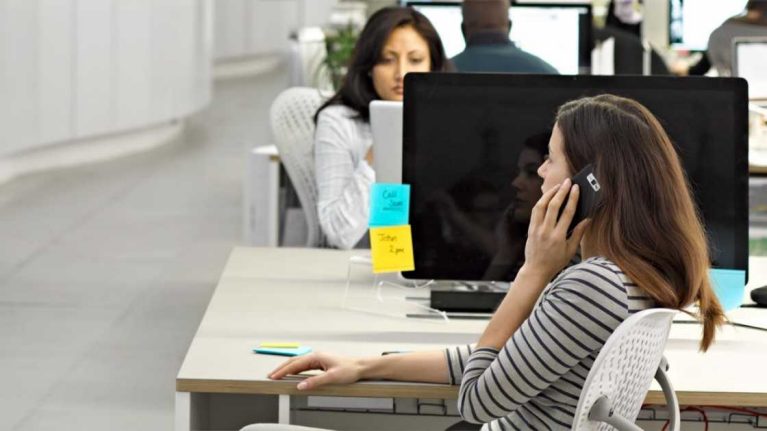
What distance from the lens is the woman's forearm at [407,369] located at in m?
2.23

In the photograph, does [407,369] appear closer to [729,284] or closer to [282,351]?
[282,351]

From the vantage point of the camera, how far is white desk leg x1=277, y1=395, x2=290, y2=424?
2221mm

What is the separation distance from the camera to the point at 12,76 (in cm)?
765

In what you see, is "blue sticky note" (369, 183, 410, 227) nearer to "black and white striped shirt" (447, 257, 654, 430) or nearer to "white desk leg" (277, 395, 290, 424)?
"white desk leg" (277, 395, 290, 424)

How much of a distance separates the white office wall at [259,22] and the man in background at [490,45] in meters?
9.62

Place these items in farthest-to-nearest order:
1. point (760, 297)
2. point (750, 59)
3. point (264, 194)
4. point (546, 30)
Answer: point (546, 30) < point (750, 59) < point (264, 194) < point (760, 297)

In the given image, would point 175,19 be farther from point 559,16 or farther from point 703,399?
point 703,399

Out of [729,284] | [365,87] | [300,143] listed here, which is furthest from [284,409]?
[300,143]

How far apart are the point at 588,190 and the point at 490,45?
288 cm

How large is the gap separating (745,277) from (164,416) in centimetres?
197

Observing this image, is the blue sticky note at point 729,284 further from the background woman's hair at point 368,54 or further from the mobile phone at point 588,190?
the background woman's hair at point 368,54

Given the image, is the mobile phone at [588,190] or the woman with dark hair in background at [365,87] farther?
the woman with dark hair in background at [365,87]

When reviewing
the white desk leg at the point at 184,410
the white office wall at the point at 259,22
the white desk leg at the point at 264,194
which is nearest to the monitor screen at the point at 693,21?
the white desk leg at the point at 264,194

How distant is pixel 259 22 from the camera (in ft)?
49.6
